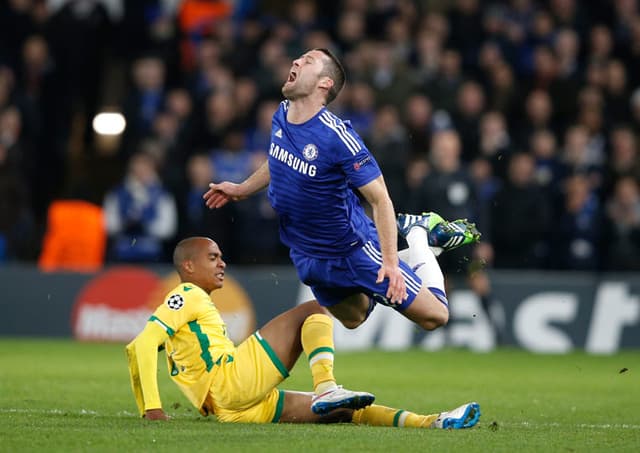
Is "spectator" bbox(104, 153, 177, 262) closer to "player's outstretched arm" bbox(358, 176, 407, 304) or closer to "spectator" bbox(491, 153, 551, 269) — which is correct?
"spectator" bbox(491, 153, 551, 269)

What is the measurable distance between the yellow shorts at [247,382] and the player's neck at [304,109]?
1.36 metres

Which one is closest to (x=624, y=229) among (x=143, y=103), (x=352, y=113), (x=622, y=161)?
(x=622, y=161)

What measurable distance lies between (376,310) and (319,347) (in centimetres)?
759

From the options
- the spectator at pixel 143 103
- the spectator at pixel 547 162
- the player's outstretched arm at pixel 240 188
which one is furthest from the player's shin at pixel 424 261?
the spectator at pixel 143 103

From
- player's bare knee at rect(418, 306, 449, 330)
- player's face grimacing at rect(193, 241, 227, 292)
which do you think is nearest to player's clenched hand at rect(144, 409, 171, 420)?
player's face grimacing at rect(193, 241, 227, 292)

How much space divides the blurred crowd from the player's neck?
6.68m

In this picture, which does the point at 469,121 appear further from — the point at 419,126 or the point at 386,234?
the point at 386,234

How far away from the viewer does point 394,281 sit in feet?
26.0

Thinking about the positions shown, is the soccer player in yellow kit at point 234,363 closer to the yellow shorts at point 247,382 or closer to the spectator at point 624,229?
the yellow shorts at point 247,382

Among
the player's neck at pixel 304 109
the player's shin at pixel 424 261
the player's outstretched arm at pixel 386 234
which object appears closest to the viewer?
the player's outstretched arm at pixel 386 234

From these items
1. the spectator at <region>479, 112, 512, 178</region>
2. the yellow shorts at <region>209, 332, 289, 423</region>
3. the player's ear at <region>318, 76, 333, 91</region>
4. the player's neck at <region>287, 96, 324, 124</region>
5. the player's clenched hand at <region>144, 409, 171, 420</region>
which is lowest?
the player's clenched hand at <region>144, 409, 171, 420</region>

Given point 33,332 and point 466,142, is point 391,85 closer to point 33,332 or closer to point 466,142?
point 466,142

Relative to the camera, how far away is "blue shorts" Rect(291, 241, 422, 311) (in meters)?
8.31

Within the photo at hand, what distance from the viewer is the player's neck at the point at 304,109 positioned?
8.27 metres
